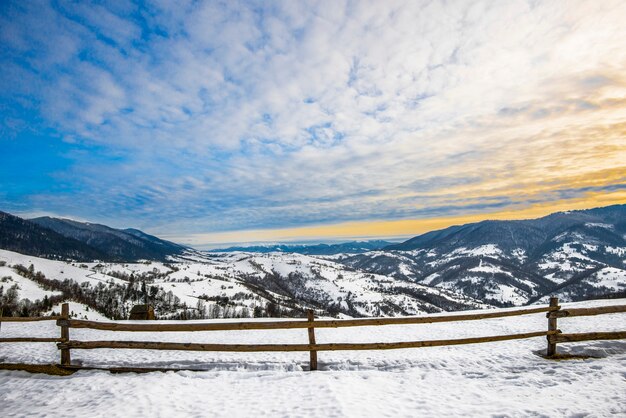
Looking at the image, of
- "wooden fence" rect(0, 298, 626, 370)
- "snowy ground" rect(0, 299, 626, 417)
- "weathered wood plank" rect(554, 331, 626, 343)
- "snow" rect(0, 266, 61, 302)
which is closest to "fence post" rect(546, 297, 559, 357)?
"wooden fence" rect(0, 298, 626, 370)

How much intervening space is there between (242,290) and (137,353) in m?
164

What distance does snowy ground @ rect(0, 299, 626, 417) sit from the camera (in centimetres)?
661

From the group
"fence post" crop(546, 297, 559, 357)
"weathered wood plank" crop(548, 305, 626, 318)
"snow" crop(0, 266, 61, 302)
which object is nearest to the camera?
"weathered wood plank" crop(548, 305, 626, 318)

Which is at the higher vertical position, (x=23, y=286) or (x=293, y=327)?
(x=293, y=327)

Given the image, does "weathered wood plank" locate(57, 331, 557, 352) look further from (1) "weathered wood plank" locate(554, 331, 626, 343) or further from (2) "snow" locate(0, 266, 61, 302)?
(2) "snow" locate(0, 266, 61, 302)

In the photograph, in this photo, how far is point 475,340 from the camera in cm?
986

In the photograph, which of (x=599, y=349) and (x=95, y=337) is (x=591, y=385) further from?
(x=95, y=337)

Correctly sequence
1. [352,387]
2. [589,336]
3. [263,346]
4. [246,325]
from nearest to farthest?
[352,387] → [263,346] → [246,325] → [589,336]

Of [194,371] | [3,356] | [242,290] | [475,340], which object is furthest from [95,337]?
[242,290]

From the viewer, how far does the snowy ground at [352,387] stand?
661 cm

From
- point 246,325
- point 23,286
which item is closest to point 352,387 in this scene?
point 246,325

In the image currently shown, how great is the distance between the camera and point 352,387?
306 inches

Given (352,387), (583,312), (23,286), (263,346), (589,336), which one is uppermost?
(583,312)

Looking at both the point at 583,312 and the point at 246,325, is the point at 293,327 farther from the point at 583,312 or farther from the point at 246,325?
the point at 583,312
